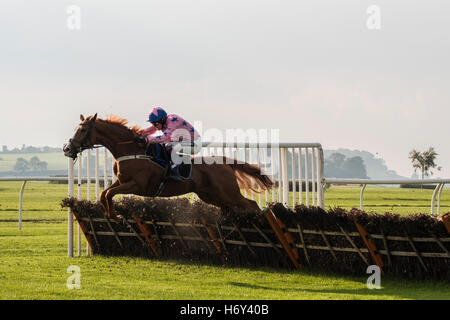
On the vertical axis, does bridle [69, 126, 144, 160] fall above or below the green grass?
above

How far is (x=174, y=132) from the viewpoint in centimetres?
733

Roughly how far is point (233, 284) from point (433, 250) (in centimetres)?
177

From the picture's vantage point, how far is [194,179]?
A: 7.48 m

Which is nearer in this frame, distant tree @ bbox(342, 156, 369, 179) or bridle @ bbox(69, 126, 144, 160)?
bridle @ bbox(69, 126, 144, 160)

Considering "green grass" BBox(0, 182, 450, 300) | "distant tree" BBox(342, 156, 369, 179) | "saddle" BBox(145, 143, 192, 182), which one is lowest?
"distant tree" BBox(342, 156, 369, 179)

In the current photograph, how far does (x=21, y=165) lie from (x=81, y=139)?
133457mm

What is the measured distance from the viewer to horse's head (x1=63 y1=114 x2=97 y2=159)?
24.1ft

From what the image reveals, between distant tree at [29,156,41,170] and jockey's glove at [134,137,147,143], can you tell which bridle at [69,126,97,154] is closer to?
jockey's glove at [134,137,147,143]

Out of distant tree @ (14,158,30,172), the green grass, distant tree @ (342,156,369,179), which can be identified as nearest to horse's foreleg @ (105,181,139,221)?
the green grass

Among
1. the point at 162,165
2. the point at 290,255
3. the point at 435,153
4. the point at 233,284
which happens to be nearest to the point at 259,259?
the point at 290,255

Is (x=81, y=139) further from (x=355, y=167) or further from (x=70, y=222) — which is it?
(x=355, y=167)

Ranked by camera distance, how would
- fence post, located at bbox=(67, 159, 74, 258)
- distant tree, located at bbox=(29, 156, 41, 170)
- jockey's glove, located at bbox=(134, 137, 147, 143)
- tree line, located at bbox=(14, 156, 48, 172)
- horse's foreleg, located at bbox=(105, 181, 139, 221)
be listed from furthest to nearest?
1. distant tree, located at bbox=(29, 156, 41, 170)
2. tree line, located at bbox=(14, 156, 48, 172)
3. fence post, located at bbox=(67, 159, 74, 258)
4. jockey's glove, located at bbox=(134, 137, 147, 143)
5. horse's foreleg, located at bbox=(105, 181, 139, 221)

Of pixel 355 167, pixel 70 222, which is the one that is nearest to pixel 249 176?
pixel 70 222

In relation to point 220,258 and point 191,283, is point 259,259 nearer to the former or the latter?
point 220,258
